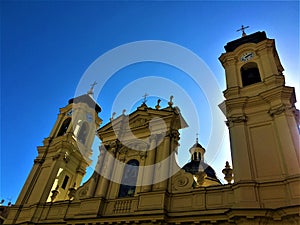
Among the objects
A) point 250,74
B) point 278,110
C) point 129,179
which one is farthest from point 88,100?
point 278,110

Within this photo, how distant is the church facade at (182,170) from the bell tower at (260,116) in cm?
4

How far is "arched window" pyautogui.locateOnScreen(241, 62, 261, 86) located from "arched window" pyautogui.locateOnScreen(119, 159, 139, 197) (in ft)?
25.2

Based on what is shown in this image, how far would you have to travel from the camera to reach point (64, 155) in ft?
56.0

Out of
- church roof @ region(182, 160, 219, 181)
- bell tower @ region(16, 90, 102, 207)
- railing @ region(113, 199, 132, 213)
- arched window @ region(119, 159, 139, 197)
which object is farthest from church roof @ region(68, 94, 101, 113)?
railing @ region(113, 199, 132, 213)

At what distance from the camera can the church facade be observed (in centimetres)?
933

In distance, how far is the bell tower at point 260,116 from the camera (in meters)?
9.84

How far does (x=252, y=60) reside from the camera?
47.1 ft

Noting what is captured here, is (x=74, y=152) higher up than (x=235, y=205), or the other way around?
(x=74, y=152)

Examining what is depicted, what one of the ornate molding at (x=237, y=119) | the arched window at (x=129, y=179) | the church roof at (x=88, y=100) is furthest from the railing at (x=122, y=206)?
the church roof at (x=88, y=100)

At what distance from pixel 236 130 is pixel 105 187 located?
7322mm

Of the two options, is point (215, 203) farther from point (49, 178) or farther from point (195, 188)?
point (49, 178)

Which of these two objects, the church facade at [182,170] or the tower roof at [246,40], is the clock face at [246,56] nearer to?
the church facade at [182,170]

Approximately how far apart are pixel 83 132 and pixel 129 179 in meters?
8.38

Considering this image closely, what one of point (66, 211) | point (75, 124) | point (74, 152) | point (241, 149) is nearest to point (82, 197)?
point (66, 211)
